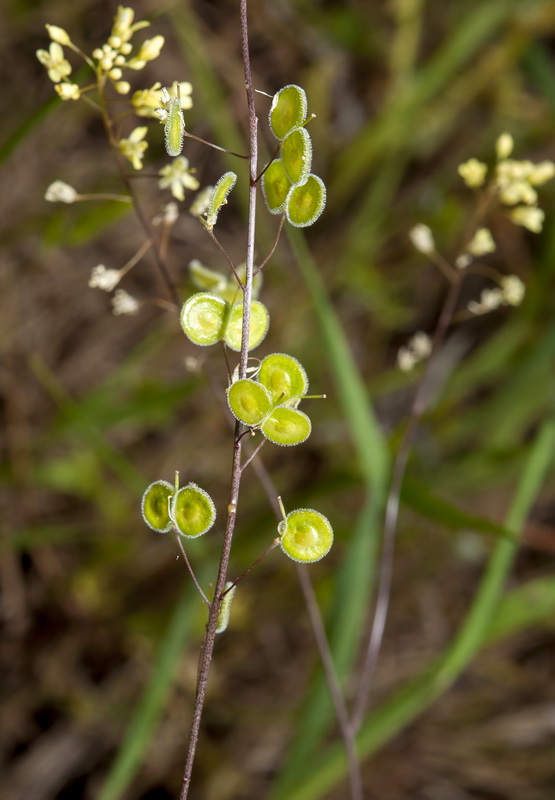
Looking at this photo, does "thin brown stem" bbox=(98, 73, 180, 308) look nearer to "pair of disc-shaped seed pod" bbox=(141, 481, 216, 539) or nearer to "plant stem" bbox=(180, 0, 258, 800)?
"plant stem" bbox=(180, 0, 258, 800)

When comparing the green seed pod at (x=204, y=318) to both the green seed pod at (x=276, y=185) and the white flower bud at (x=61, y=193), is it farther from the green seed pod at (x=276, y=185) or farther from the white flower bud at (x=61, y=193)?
the white flower bud at (x=61, y=193)

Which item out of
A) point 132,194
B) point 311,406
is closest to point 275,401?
point 132,194

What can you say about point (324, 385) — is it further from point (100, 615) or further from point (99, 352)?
point (100, 615)

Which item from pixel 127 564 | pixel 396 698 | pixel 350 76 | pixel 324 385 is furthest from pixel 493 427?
pixel 350 76

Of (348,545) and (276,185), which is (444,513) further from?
(276,185)

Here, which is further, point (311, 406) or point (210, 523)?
point (311, 406)

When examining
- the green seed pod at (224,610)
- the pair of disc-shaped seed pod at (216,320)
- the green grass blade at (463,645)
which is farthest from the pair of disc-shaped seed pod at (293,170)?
the green grass blade at (463,645)

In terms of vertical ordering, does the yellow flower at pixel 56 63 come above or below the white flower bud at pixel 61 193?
above
